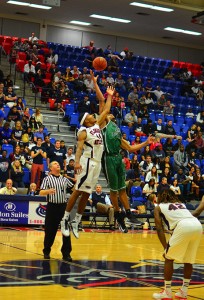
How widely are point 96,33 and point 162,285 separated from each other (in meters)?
28.2

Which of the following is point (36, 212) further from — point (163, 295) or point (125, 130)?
point (163, 295)

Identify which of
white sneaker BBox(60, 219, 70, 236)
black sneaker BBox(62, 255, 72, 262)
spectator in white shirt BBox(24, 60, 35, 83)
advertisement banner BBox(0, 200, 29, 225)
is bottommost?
advertisement banner BBox(0, 200, 29, 225)

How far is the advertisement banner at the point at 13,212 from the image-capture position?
63.6 feet

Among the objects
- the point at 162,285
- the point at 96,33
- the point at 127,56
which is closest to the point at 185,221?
the point at 162,285

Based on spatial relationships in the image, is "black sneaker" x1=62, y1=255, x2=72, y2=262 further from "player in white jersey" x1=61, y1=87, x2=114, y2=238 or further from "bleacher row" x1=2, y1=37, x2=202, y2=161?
"bleacher row" x1=2, y1=37, x2=202, y2=161

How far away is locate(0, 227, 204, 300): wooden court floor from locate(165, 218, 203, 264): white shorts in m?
0.70

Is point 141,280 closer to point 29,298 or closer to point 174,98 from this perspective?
point 29,298

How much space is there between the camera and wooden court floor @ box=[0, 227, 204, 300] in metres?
9.20

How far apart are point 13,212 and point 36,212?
0.69 m

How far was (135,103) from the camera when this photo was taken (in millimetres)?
29266

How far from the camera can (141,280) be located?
34.6ft

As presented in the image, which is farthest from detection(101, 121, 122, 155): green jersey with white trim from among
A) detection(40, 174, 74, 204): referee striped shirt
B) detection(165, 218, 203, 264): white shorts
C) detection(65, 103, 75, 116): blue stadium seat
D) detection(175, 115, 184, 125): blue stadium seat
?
detection(175, 115, 184, 125): blue stadium seat

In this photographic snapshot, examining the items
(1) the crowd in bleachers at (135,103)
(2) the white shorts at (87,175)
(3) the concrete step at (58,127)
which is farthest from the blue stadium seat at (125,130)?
(2) the white shorts at (87,175)

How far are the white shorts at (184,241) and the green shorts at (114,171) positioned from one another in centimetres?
239
